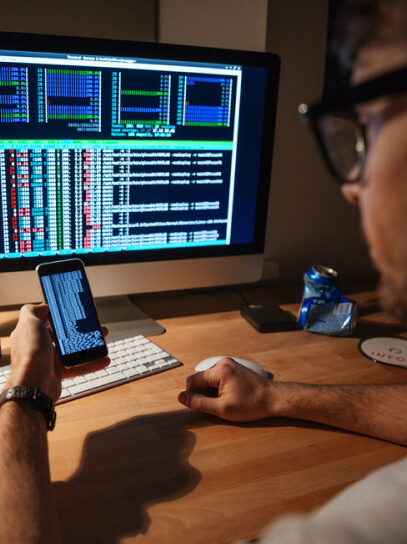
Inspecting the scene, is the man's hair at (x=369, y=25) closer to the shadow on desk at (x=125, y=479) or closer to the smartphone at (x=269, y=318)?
the shadow on desk at (x=125, y=479)

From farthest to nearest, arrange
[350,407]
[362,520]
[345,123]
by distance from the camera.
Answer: [350,407] → [345,123] → [362,520]

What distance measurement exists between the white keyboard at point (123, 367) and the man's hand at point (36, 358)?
0.02m

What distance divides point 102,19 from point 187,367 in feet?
2.67

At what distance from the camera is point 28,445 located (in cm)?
66

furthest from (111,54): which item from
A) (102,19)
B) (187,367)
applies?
(187,367)

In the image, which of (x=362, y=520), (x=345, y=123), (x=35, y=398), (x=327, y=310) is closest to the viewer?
(x=362, y=520)

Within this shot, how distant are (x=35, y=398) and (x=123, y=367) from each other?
9.7 inches

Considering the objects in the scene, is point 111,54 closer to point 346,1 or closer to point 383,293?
point 346,1

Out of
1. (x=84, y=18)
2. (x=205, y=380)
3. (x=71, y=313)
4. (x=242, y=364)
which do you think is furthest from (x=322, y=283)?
(x=84, y=18)

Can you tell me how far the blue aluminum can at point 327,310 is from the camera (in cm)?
118

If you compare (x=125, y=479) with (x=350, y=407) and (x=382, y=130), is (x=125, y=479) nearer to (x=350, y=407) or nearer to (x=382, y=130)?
(x=350, y=407)

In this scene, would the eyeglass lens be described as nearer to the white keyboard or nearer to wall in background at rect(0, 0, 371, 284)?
the white keyboard

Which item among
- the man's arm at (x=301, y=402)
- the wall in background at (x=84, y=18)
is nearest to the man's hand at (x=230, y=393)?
the man's arm at (x=301, y=402)

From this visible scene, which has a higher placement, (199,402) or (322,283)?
(322,283)
